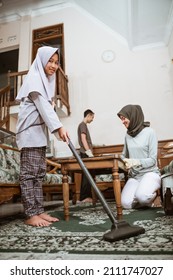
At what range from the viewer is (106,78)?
3.71 m

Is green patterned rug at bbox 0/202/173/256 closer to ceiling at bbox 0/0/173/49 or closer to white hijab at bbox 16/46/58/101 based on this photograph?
white hijab at bbox 16/46/58/101

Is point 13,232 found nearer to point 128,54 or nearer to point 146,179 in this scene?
point 146,179

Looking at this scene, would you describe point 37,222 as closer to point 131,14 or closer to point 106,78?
point 131,14

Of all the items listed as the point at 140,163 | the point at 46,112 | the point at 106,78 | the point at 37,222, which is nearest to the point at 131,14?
the point at 106,78

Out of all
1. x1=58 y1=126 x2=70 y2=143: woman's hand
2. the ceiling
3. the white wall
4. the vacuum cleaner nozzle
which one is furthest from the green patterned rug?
the white wall

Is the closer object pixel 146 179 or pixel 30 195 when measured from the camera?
pixel 30 195

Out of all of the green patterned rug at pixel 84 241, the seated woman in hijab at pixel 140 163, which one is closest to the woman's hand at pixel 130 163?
the seated woman in hijab at pixel 140 163

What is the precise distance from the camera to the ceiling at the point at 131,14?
2139 millimetres

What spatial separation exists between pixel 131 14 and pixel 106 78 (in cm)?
142

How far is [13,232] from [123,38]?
3.35 metres

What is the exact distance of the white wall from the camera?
3402 mm

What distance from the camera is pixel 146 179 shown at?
1575 mm

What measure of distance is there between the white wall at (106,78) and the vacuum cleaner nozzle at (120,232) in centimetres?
269
